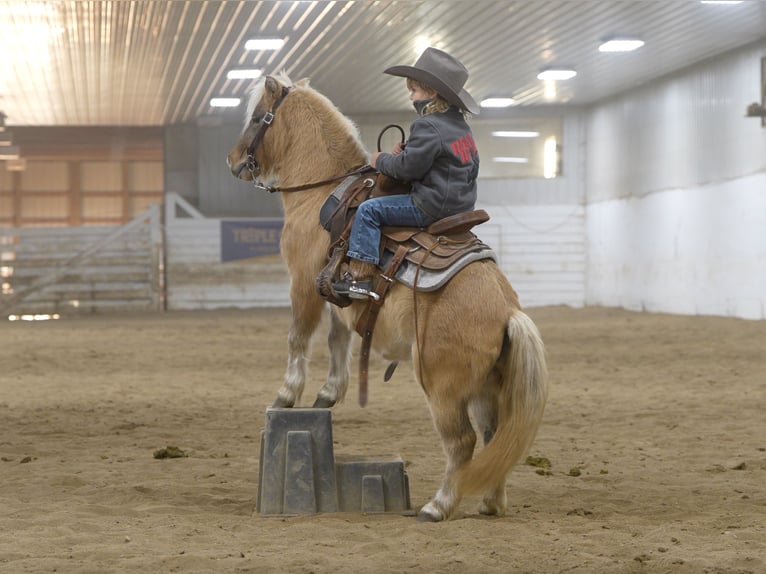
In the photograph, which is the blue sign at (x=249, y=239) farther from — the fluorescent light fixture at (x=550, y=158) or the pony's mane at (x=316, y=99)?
the pony's mane at (x=316, y=99)

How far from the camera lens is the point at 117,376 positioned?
1184 centimetres

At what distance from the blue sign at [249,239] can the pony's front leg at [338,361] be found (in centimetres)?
2077

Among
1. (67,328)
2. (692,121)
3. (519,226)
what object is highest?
(692,121)

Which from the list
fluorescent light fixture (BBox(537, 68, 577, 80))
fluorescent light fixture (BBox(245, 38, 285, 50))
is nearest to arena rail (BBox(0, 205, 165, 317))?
fluorescent light fixture (BBox(245, 38, 285, 50))

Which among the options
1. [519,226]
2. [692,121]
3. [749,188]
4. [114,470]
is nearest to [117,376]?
[114,470]

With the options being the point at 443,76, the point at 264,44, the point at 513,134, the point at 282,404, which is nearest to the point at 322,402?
the point at 282,404

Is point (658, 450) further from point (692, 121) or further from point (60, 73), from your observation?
point (60, 73)

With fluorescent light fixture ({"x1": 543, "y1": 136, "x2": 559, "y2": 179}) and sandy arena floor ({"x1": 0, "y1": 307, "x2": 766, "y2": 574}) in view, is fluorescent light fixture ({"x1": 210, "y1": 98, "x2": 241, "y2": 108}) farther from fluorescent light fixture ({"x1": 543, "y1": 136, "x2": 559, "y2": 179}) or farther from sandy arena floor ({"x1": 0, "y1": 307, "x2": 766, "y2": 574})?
sandy arena floor ({"x1": 0, "y1": 307, "x2": 766, "y2": 574})

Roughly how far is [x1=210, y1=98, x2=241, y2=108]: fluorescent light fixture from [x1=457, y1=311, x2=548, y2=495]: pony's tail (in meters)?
21.2

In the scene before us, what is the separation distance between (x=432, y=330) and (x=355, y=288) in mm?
437

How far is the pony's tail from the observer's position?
482 centimetres

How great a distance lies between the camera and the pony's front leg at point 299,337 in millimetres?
5551

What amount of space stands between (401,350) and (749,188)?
15428mm

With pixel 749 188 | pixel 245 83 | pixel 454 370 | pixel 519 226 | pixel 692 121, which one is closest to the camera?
pixel 454 370
